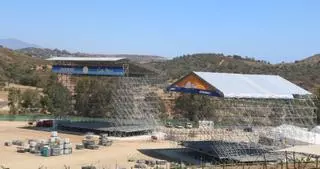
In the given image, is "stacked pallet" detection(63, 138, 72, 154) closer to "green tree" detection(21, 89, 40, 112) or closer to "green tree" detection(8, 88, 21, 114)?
"green tree" detection(8, 88, 21, 114)

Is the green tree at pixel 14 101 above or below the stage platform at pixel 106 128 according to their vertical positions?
above

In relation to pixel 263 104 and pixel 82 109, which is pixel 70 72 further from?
pixel 263 104

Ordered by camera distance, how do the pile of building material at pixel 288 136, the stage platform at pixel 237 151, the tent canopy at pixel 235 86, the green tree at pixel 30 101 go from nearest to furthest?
the stage platform at pixel 237 151
the tent canopy at pixel 235 86
the pile of building material at pixel 288 136
the green tree at pixel 30 101

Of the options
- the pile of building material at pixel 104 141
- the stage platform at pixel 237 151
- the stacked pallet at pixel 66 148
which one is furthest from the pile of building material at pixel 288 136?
the stacked pallet at pixel 66 148

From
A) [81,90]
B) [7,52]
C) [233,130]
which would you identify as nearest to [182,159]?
[233,130]

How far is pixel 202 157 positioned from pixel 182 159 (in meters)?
1.59

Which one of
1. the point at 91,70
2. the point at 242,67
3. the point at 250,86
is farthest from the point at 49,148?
the point at 242,67

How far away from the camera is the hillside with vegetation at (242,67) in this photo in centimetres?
10669

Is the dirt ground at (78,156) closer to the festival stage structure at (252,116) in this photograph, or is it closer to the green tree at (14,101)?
the festival stage structure at (252,116)

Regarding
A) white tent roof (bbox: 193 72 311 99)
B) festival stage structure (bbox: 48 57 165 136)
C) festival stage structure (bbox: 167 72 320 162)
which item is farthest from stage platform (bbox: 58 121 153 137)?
white tent roof (bbox: 193 72 311 99)

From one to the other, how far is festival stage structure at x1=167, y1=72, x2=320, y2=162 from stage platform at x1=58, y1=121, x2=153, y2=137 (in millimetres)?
11386

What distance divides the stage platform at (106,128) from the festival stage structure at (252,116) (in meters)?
11.4

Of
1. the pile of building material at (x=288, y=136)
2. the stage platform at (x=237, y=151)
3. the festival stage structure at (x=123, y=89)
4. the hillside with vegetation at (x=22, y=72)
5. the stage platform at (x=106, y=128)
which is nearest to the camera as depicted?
the stage platform at (x=237, y=151)

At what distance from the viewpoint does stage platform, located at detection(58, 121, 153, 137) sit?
5478 centimetres
